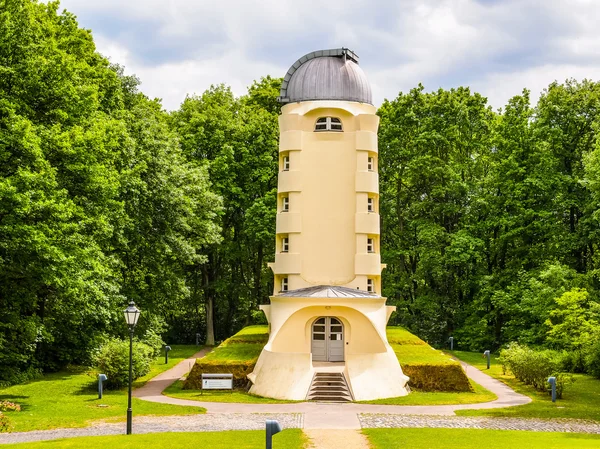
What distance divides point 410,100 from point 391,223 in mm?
10179

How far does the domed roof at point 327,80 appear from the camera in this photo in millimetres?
35031

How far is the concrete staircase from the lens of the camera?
95.0 feet

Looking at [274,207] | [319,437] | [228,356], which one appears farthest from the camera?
[274,207]

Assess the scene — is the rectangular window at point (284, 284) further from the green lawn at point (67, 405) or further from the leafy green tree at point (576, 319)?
the leafy green tree at point (576, 319)

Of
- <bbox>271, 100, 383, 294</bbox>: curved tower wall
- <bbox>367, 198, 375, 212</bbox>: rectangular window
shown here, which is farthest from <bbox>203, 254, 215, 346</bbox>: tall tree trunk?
<bbox>367, 198, 375, 212</bbox>: rectangular window

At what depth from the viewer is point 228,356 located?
3331 cm

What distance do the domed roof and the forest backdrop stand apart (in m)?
9.62

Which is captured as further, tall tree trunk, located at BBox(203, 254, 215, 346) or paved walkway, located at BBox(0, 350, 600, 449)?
tall tree trunk, located at BBox(203, 254, 215, 346)

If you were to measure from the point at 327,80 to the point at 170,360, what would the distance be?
2106cm

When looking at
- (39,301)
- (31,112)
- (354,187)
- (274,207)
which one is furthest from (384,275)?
(31,112)

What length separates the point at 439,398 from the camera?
2923 centimetres

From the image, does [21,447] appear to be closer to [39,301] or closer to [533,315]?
[39,301]

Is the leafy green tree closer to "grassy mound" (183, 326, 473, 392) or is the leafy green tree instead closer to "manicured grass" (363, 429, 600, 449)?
"grassy mound" (183, 326, 473, 392)

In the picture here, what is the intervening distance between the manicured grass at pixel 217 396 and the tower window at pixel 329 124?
13708mm
